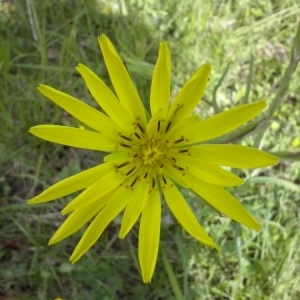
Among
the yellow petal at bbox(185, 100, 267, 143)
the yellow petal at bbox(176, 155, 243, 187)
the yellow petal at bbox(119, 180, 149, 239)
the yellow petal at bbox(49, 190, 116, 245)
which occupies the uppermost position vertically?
the yellow petal at bbox(185, 100, 267, 143)

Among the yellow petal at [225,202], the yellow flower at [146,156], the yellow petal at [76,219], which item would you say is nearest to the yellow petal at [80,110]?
the yellow flower at [146,156]

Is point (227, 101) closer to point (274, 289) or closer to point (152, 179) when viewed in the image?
point (274, 289)

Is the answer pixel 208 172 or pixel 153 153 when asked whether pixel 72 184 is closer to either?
pixel 153 153

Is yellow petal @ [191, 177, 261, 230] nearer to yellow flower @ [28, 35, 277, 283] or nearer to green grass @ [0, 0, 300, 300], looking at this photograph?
yellow flower @ [28, 35, 277, 283]

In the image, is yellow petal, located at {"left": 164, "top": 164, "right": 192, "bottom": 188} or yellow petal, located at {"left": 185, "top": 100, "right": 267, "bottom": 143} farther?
yellow petal, located at {"left": 164, "top": 164, "right": 192, "bottom": 188}

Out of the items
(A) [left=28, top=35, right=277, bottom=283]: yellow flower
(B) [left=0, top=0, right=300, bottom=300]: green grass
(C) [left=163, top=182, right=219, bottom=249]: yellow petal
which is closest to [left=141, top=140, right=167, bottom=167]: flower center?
(A) [left=28, top=35, right=277, bottom=283]: yellow flower

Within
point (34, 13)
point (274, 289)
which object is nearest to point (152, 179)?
point (274, 289)

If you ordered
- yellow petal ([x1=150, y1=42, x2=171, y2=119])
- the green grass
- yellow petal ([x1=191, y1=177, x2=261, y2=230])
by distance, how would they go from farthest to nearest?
the green grass
yellow petal ([x1=191, y1=177, x2=261, y2=230])
yellow petal ([x1=150, y1=42, x2=171, y2=119])
